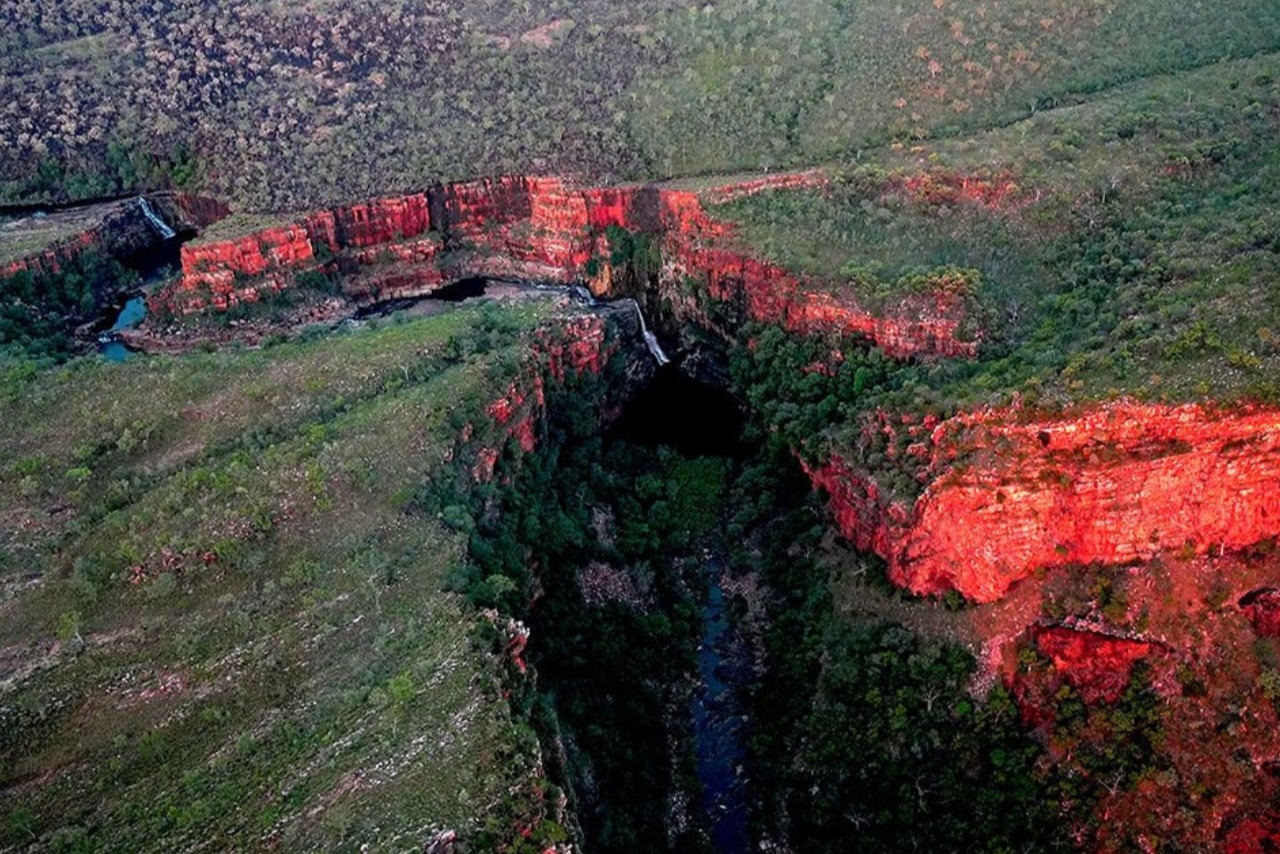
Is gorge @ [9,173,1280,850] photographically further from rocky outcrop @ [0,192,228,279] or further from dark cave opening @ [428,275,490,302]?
rocky outcrop @ [0,192,228,279]

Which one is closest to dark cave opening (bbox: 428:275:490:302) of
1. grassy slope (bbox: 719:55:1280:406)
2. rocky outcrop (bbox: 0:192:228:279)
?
rocky outcrop (bbox: 0:192:228:279)

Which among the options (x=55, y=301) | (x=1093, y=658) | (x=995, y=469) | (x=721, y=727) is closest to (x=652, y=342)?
(x=721, y=727)

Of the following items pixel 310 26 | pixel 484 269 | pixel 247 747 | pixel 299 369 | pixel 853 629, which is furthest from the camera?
pixel 310 26

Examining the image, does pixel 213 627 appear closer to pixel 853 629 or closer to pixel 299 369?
pixel 299 369

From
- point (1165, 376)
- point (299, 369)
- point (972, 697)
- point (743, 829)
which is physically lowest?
point (743, 829)

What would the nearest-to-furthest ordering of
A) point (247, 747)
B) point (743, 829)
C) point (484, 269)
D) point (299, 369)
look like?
point (247, 747) < point (743, 829) < point (299, 369) < point (484, 269)

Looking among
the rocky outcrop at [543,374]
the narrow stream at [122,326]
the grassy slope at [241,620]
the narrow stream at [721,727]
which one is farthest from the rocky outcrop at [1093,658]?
the narrow stream at [122,326]

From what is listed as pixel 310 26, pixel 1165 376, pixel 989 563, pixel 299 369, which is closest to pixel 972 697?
pixel 989 563
